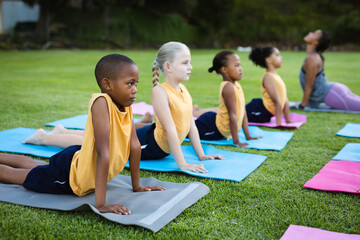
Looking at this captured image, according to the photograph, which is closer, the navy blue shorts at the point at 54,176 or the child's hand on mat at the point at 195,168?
the navy blue shorts at the point at 54,176

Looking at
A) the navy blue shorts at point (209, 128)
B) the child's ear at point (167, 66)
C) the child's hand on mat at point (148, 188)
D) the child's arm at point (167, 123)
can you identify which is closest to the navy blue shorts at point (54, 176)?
the child's hand on mat at point (148, 188)

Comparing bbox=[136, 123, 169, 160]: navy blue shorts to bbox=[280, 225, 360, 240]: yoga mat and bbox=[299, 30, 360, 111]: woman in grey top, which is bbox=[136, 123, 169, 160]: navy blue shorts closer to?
bbox=[280, 225, 360, 240]: yoga mat

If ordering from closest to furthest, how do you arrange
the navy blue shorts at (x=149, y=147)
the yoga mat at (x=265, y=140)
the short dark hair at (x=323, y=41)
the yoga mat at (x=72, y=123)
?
the navy blue shorts at (x=149, y=147), the yoga mat at (x=265, y=140), the yoga mat at (x=72, y=123), the short dark hair at (x=323, y=41)

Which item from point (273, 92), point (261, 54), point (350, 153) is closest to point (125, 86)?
point (350, 153)

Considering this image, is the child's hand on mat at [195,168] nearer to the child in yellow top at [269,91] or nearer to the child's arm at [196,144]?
A: the child's arm at [196,144]

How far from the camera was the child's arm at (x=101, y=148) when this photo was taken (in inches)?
98.2

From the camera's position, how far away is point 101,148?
250 centimetres

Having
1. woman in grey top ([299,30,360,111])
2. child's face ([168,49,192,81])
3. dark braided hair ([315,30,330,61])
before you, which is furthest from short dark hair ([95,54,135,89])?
dark braided hair ([315,30,330,61])

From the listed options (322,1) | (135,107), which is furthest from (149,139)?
(322,1)

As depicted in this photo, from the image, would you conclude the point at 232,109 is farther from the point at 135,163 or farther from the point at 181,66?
the point at 135,163

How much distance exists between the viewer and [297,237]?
89.0 inches

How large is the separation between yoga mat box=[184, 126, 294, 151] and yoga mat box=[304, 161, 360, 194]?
79cm

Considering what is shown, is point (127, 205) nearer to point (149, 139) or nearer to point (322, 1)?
point (149, 139)

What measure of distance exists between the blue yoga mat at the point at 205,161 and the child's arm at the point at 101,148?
3.55ft
